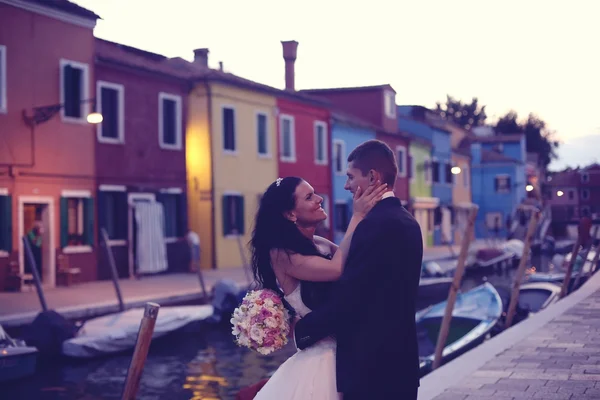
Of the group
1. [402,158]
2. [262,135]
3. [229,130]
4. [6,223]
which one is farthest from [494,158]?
[6,223]

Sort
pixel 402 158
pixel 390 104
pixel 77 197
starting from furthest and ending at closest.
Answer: pixel 402 158 < pixel 390 104 < pixel 77 197

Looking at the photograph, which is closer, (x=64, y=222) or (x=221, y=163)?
(x=64, y=222)

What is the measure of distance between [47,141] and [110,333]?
26.4 feet

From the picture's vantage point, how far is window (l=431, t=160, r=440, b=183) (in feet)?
157

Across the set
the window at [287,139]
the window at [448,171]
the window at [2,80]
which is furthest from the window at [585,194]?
the window at [448,171]

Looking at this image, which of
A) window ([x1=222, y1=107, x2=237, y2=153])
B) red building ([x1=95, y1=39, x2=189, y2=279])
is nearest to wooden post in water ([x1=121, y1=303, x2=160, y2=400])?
red building ([x1=95, y1=39, x2=189, y2=279])

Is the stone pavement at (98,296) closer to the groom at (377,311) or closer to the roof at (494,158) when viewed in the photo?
the groom at (377,311)

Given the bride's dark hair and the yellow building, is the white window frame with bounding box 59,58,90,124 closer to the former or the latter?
the yellow building

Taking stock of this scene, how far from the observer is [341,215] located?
35.8 m

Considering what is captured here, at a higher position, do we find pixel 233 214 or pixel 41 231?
pixel 233 214

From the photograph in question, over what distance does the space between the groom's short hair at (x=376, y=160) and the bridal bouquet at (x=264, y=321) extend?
60 centimetres

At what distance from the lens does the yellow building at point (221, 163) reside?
2677 cm

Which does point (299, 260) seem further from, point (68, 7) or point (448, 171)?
point (448, 171)

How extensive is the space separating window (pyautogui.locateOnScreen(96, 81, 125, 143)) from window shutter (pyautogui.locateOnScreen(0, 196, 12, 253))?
3872 mm
